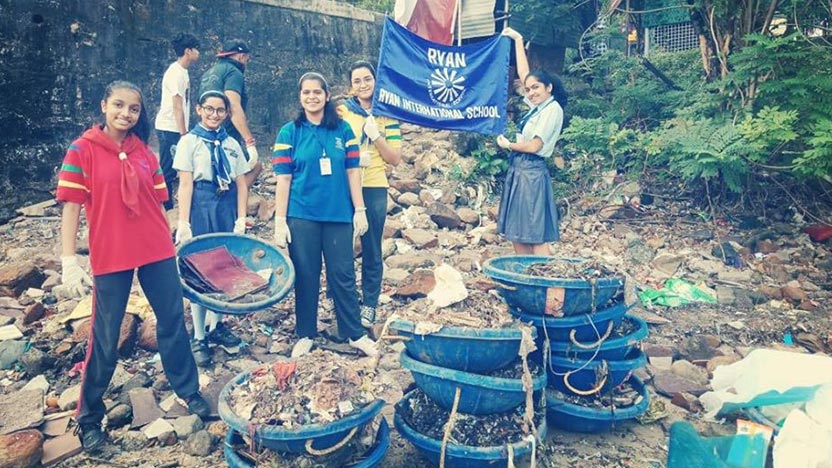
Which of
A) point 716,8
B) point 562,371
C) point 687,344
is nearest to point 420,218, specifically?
point 687,344

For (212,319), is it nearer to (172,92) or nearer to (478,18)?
(172,92)

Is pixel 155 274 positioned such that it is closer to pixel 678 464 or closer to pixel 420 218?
pixel 678 464

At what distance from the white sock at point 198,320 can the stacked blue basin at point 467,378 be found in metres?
1.84

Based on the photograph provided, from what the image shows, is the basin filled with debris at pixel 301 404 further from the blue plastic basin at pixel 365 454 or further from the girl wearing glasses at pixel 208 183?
the girl wearing glasses at pixel 208 183

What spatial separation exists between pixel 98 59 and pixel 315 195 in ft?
15.5

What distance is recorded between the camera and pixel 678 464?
2752mm

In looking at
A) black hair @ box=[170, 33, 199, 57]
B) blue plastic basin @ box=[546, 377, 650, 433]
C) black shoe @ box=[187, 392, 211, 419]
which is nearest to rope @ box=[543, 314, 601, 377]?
blue plastic basin @ box=[546, 377, 650, 433]

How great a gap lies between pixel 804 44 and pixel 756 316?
11.0 feet

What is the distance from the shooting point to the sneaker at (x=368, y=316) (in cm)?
462

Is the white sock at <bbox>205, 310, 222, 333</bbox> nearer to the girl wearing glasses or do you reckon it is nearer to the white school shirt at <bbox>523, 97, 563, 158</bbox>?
the girl wearing glasses

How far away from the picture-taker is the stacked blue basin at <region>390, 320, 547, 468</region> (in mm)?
2789

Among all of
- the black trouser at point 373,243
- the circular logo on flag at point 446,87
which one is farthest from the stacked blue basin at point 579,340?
the circular logo on flag at point 446,87

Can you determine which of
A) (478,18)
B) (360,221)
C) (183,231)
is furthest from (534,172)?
(478,18)

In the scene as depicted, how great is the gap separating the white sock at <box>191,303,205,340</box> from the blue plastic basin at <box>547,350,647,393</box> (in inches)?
97.1
